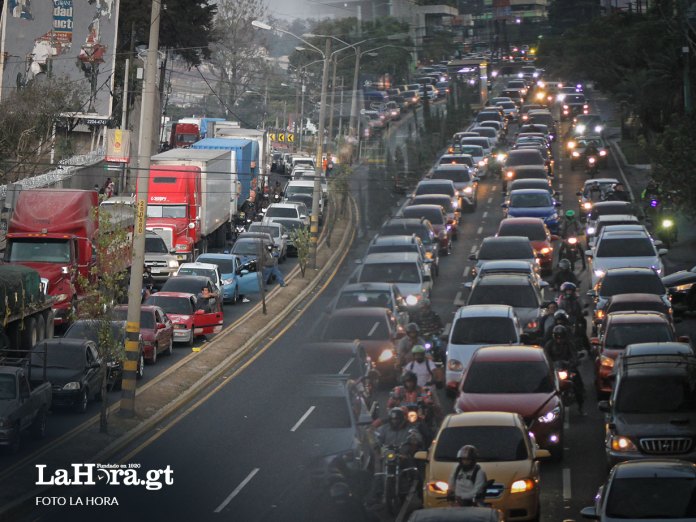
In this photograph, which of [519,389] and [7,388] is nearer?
[519,389]

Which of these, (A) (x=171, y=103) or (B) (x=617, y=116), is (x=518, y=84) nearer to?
(B) (x=617, y=116)

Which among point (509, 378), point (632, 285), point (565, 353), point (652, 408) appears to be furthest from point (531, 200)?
point (652, 408)

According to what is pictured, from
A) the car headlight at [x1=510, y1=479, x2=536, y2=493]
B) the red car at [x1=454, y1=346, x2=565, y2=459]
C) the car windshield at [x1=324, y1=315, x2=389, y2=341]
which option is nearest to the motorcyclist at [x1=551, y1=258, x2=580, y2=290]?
the car windshield at [x1=324, y1=315, x2=389, y2=341]

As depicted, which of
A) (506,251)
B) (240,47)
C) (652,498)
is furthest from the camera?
(240,47)

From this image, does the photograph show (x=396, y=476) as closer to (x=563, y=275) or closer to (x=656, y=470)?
(x=656, y=470)

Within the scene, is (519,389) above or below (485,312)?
below

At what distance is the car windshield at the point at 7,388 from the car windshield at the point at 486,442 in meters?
8.42

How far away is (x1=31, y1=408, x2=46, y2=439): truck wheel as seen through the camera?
937 inches

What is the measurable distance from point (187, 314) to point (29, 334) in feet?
16.0

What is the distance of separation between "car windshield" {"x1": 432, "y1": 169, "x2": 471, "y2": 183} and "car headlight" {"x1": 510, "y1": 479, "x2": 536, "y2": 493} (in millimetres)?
38920

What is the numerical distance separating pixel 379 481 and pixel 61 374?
10.5 m

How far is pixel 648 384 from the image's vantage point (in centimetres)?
2020

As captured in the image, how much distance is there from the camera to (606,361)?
25062 millimetres

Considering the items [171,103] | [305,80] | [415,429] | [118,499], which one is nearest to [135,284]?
[118,499]
